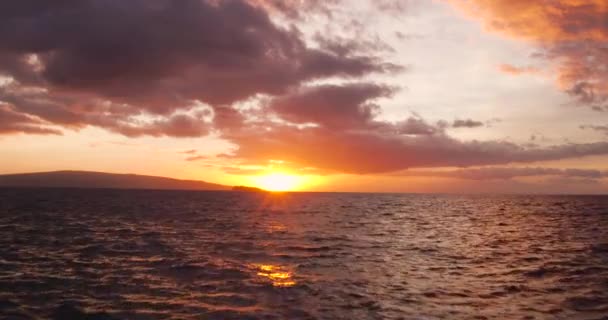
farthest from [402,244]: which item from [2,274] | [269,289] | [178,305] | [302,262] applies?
[2,274]

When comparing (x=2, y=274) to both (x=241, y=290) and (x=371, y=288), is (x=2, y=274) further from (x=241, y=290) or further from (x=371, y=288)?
(x=371, y=288)

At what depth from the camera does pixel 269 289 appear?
21.2m

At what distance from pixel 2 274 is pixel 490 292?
25.6 m

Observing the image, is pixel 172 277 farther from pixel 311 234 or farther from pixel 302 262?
pixel 311 234

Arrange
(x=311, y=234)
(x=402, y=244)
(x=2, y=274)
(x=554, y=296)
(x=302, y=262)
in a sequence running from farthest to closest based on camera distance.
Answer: (x=311, y=234), (x=402, y=244), (x=302, y=262), (x=2, y=274), (x=554, y=296)

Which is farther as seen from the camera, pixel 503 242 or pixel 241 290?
pixel 503 242

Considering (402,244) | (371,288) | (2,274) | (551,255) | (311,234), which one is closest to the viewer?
(371,288)

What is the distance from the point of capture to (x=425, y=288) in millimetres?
21734

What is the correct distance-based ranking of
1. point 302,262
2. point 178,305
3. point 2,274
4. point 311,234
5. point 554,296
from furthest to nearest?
point 311,234 → point 302,262 → point 2,274 → point 554,296 → point 178,305

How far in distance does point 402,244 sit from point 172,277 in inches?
910

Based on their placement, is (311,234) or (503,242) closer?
(503,242)

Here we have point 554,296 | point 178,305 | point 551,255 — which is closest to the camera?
point 178,305

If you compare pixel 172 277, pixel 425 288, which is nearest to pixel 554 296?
pixel 425 288

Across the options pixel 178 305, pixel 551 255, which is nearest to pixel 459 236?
pixel 551 255
